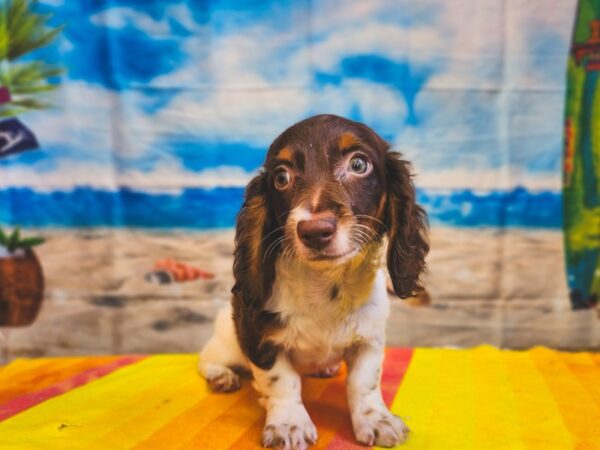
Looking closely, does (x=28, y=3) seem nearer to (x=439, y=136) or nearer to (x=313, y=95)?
(x=313, y=95)

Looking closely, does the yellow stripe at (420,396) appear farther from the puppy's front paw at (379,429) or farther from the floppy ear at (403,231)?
the floppy ear at (403,231)

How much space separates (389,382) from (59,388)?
1.45 metres

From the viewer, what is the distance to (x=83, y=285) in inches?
122

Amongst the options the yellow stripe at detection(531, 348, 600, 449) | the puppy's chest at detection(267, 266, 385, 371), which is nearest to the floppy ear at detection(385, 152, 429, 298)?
the puppy's chest at detection(267, 266, 385, 371)

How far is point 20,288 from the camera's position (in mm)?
3098

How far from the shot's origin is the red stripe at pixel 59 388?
7.27ft

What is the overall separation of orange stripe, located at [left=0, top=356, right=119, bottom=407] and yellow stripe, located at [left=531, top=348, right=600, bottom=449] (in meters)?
2.11

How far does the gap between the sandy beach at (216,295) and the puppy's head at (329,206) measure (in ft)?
3.98

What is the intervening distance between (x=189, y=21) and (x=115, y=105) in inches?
23.7

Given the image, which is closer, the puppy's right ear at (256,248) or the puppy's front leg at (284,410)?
the puppy's front leg at (284,410)

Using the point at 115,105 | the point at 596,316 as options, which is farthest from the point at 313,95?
the point at 596,316

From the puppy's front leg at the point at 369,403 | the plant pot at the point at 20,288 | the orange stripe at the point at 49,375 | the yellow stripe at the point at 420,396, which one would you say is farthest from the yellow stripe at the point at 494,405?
the plant pot at the point at 20,288

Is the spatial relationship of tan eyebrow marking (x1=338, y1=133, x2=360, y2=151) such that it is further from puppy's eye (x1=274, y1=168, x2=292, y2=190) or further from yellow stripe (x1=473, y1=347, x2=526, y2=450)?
yellow stripe (x1=473, y1=347, x2=526, y2=450)

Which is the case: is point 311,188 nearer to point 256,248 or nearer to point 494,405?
point 256,248
